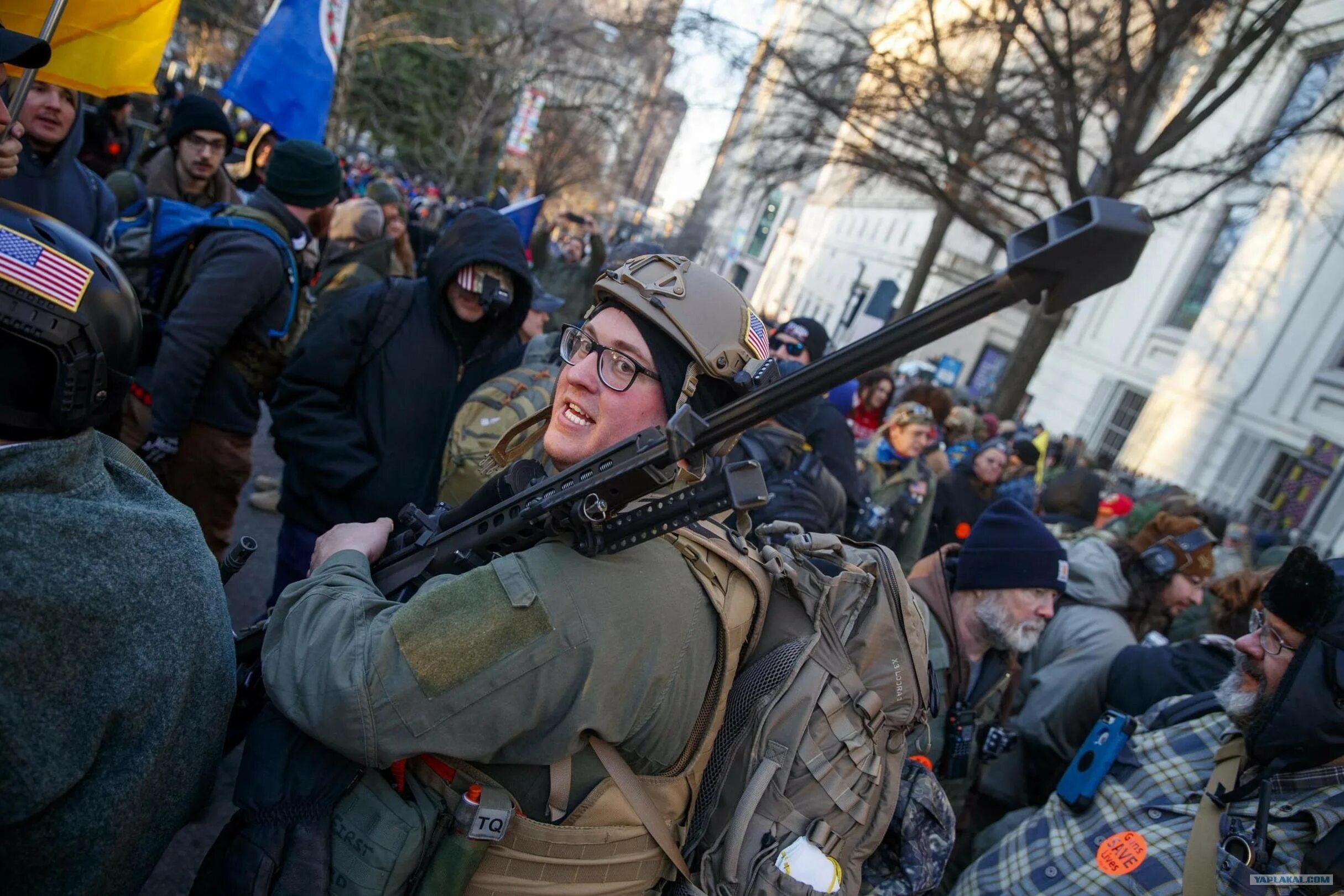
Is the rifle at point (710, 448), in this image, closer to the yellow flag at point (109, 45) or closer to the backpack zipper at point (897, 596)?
the backpack zipper at point (897, 596)

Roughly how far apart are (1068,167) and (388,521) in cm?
1048

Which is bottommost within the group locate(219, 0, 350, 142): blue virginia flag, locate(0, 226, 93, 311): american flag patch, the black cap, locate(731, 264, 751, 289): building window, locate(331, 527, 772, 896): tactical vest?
locate(331, 527, 772, 896): tactical vest

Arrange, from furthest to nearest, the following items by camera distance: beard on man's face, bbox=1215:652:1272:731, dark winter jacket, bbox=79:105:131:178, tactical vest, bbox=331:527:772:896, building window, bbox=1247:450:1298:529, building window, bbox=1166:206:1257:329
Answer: building window, bbox=1166:206:1257:329, building window, bbox=1247:450:1298:529, dark winter jacket, bbox=79:105:131:178, beard on man's face, bbox=1215:652:1272:731, tactical vest, bbox=331:527:772:896

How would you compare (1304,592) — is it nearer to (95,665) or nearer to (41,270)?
(95,665)

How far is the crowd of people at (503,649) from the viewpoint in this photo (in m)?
1.26

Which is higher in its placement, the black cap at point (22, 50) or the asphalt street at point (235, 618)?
the black cap at point (22, 50)

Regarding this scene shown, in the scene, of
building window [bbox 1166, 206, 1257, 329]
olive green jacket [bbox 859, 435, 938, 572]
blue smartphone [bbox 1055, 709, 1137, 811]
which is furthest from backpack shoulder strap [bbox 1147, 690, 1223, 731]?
building window [bbox 1166, 206, 1257, 329]

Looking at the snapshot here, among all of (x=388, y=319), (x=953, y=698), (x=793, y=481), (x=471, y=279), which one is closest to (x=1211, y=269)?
(x=793, y=481)

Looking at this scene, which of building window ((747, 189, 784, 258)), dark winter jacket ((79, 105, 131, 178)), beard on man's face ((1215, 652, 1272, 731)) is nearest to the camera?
beard on man's face ((1215, 652, 1272, 731))

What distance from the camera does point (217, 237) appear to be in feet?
10.7

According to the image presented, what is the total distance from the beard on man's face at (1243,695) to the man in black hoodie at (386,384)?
2.78m

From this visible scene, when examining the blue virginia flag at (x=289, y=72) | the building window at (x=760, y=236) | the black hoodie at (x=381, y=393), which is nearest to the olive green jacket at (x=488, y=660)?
the black hoodie at (x=381, y=393)

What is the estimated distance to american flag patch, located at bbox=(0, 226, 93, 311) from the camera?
3.86 ft

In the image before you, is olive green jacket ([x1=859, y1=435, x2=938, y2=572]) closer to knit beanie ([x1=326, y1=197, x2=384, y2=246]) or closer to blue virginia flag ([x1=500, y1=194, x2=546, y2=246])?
blue virginia flag ([x1=500, y1=194, x2=546, y2=246])
